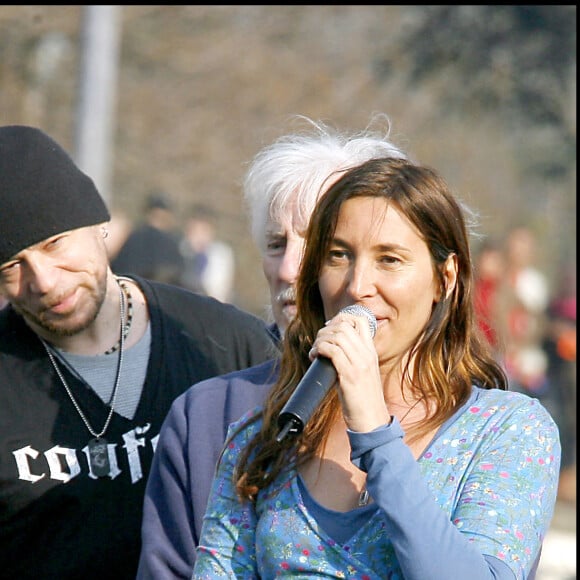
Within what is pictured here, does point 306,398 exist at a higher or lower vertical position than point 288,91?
higher

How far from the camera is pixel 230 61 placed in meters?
22.4

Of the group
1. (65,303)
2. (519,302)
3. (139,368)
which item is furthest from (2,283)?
(519,302)

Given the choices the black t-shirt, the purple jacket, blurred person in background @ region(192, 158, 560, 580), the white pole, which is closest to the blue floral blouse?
blurred person in background @ region(192, 158, 560, 580)

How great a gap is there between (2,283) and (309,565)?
1.67 metres

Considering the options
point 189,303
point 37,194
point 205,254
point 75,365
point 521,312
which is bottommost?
point 205,254

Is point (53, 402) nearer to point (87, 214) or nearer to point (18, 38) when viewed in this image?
point (87, 214)

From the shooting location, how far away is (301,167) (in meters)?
3.66

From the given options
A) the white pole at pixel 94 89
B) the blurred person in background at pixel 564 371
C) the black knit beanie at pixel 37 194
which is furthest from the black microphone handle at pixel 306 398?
the blurred person in background at pixel 564 371

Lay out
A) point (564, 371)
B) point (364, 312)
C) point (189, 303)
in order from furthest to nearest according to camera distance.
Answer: point (564, 371) < point (189, 303) < point (364, 312)

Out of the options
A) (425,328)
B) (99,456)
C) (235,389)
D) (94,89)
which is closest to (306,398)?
(425,328)

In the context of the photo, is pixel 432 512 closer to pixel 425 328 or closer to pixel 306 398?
pixel 306 398

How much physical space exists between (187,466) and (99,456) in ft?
1.83

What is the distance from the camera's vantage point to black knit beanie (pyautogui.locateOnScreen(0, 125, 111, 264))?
3.82 metres

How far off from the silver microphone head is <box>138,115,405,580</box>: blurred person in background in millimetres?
692
